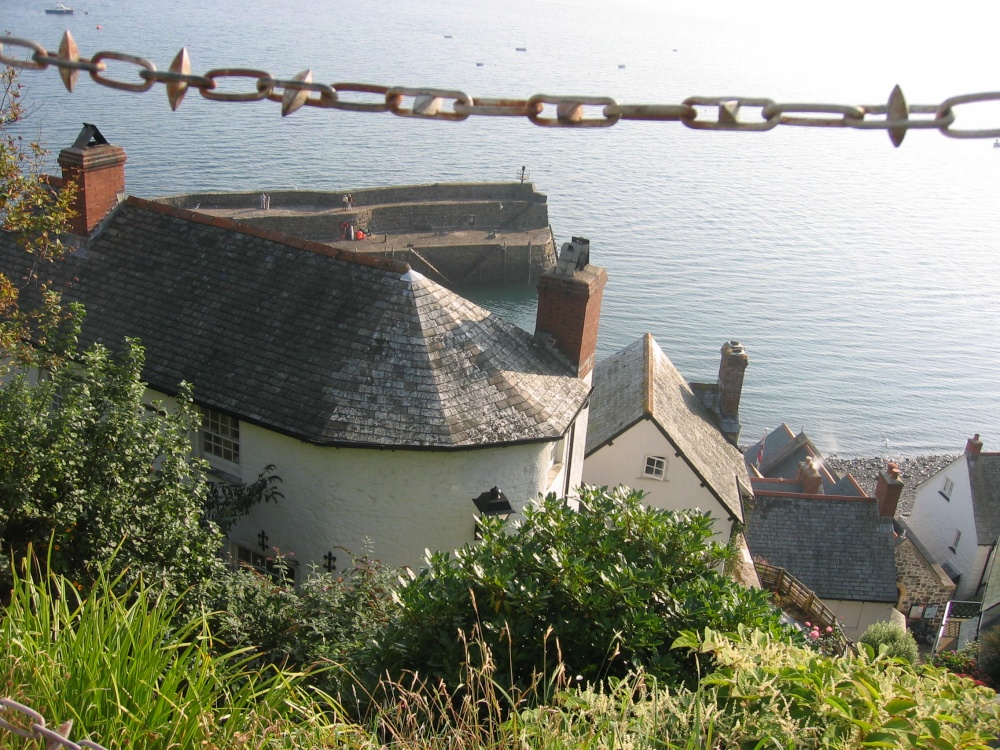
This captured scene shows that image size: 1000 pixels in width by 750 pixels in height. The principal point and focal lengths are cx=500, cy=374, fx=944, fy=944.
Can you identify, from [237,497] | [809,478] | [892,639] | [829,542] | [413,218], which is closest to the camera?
[237,497]

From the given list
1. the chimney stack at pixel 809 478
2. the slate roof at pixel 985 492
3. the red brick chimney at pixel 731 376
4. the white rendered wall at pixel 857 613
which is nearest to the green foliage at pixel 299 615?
the red brick chimney at pixel 731 376

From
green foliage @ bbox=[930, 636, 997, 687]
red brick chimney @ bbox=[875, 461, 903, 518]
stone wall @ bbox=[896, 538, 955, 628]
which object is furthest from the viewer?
stone wall @ bbox=[896, 538, 955, 628]

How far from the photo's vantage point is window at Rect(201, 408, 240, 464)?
49.5 ft

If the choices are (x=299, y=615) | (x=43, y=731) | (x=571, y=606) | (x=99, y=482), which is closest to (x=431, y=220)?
(x=99, y=482)

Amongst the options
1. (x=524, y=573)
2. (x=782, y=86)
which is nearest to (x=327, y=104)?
(x=524, y=573)

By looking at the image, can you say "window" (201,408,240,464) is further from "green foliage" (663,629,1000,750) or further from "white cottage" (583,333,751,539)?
"green foliage" (663,629,1000,750)

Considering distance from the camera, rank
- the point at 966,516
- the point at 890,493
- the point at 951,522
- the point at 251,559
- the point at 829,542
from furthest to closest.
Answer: the point at 951,522 → the point at 966,516 → the point at 890,493 → the point at 829,542 → the point at 251,559

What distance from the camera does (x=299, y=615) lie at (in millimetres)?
10633

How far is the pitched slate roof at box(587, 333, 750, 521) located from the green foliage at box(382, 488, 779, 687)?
12.9 metres

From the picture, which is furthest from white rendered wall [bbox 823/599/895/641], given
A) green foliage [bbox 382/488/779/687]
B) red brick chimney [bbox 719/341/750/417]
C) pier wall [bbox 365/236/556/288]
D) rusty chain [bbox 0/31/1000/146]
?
pier wall [bbox 365/236/556/288]

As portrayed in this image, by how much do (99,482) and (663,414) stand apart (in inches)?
564

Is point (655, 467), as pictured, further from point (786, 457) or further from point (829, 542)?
point (786, 457)

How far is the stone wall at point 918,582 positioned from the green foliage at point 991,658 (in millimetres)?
10049

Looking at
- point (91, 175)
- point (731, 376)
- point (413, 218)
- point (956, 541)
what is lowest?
point (956, 541)
